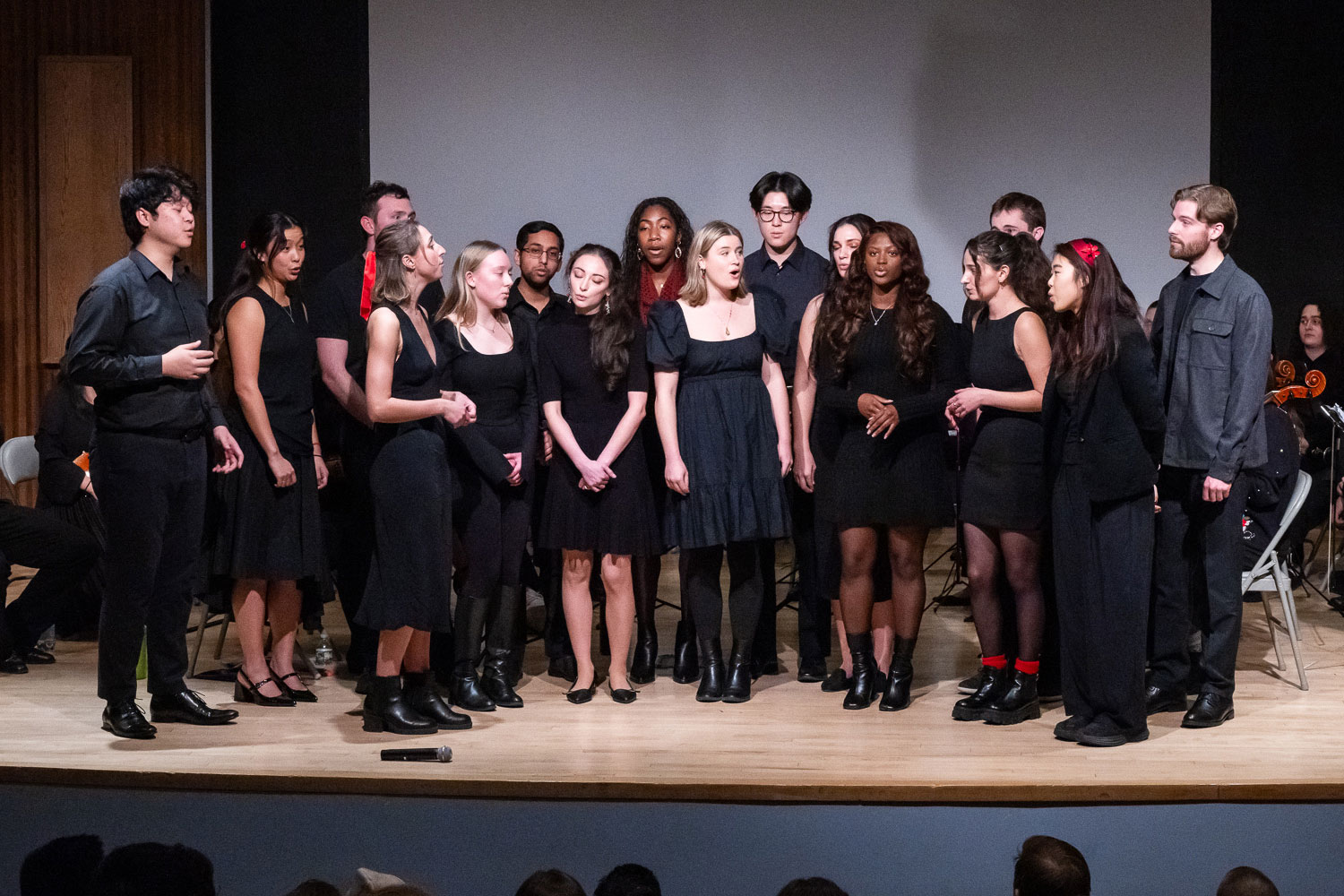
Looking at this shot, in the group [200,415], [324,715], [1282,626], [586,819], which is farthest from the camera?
[1282,626]

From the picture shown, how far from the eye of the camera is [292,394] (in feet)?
13.7

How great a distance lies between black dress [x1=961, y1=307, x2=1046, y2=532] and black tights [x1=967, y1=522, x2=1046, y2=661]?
49 millimetres

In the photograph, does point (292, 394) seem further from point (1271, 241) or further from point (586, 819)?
point (1271, 241)

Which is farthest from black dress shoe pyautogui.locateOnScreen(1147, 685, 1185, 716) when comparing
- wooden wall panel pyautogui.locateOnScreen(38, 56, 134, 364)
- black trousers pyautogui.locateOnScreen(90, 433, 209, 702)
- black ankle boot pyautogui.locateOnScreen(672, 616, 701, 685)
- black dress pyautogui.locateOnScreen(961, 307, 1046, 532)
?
wooden wall panel pyautogui.locateOnScreen(38, 56, 134, 364)

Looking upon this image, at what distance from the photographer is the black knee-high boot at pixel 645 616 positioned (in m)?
4.43

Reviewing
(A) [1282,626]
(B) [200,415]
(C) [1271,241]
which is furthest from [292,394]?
(C) [1271,241]

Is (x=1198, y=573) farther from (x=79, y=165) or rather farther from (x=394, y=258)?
(x=79, y=165)

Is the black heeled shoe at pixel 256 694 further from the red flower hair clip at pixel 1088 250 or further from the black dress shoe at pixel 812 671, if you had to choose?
the red flower hair clip at pixel 1088 250

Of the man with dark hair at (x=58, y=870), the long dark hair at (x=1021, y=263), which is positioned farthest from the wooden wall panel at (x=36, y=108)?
the man with dark hair at (x=58, y=870)

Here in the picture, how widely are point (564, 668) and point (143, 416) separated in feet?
5.21

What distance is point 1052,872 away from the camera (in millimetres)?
2111

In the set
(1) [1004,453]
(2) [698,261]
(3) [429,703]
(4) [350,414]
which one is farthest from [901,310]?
(3) [429,703]

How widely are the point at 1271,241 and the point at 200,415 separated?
5376 mm

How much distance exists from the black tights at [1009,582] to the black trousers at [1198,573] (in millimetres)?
371
